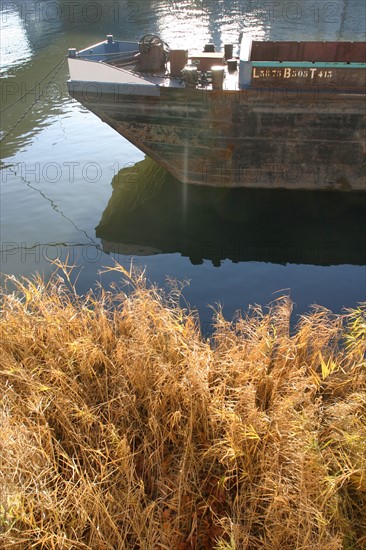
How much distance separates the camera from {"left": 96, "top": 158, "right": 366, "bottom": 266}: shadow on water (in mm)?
10742

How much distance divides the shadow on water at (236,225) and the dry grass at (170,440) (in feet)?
15.8

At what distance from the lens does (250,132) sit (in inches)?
442

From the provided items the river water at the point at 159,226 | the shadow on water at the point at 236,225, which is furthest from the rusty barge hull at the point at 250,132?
the river water at the point at 159,226

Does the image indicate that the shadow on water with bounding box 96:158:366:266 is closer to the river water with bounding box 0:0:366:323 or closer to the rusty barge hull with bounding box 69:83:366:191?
the river water with bounding box 0:0:366:323

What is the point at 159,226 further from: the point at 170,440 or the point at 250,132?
the point at 170,440

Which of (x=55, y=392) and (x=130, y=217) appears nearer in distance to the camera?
(x=55, y=392)

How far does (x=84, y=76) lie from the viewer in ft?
36.8

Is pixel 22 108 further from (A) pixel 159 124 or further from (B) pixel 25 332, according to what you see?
(B) pixel 25 332

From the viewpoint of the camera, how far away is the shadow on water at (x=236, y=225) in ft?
35.2

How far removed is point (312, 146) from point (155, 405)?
8.86m

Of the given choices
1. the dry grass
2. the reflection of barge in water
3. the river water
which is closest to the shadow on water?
the river water

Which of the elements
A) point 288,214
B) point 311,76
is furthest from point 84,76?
point 288,214

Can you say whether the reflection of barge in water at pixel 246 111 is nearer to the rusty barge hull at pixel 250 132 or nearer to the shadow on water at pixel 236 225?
the rusty barge hull at pixel 250 132

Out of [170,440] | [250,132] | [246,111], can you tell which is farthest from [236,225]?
[170,440]
